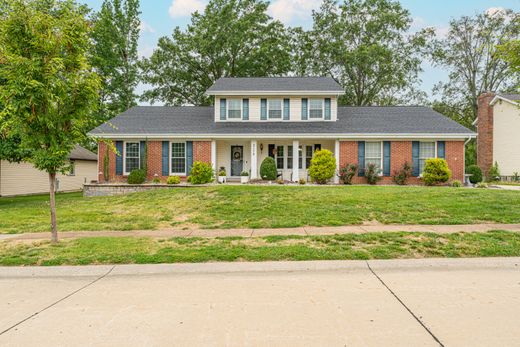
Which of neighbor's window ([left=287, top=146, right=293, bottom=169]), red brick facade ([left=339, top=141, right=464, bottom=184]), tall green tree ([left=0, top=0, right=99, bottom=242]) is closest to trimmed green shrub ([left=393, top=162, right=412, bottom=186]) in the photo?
red brick facade ([left=339, top=141, right=464, bottom=184])

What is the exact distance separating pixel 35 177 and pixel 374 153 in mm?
24012

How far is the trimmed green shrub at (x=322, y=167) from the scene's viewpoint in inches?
690

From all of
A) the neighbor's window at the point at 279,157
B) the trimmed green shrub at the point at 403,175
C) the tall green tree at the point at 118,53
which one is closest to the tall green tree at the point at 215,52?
the tall green tree at the point at 118,53

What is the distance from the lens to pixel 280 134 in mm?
19391

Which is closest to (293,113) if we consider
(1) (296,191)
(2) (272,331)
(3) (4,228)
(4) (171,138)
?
(4) (171,138)

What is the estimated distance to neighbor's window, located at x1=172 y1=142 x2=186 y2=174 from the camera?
2003 centimetres

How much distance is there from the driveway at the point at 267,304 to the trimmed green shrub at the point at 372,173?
13.1 m

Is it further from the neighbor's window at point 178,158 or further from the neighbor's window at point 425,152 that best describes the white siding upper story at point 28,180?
the neighbor's window at point 425,152

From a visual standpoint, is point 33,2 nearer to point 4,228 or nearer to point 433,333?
point 4,228

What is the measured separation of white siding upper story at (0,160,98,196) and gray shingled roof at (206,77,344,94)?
45.5 feet

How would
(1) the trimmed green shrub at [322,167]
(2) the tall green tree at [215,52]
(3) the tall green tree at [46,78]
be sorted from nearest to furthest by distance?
(3) the tall green tree at [46,78], (1) the trimmed green shrub at [322,167], (2) the tall green tree at [215,52]

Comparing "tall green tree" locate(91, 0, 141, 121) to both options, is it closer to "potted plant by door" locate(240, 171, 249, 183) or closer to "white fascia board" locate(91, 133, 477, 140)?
"white fascia board" locate(91, 133, 477, 140)

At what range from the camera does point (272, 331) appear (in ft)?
11.5

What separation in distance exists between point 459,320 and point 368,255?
2429 millimetres
